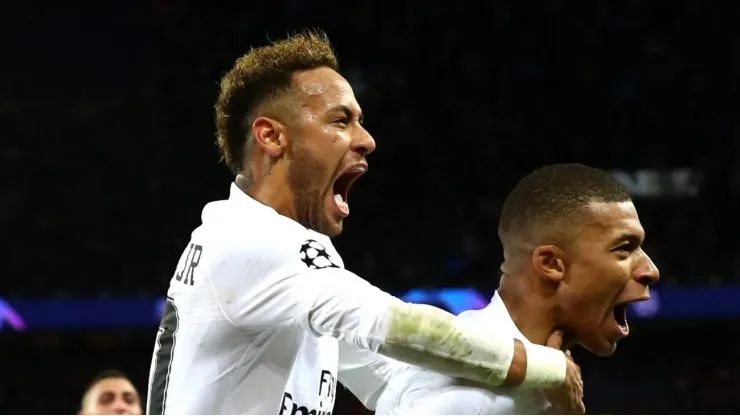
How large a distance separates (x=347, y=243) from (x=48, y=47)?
165 inches

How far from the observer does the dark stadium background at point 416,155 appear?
8.99m

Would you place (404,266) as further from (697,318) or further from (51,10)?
(51,10)

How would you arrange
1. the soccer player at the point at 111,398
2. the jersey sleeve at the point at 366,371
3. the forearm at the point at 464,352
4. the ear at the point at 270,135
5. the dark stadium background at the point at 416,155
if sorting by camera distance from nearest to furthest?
the forearm at the point at 464,352 < the ear at the point at 270,135 < the jersey sleeve at the point at 366,371 < the soccer player at the point at 111,398 < the dark stadium background at the point at 416,155

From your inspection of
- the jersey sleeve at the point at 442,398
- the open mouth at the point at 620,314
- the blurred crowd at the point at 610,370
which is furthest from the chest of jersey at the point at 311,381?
the blurred crowd at the point at 610,370

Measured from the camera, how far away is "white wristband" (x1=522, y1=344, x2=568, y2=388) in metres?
2.11

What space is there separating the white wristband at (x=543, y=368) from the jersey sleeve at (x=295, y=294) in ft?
0.97

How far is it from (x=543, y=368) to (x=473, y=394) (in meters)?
0.16

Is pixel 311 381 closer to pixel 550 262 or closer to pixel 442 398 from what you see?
pixel 442 398

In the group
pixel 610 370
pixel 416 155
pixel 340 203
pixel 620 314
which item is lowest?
pixel 620 314

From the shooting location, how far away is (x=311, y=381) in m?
2.46

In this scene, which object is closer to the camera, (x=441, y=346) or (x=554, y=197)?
(x=441, y=346)

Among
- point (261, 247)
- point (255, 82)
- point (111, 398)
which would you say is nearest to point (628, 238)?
point (261, 247)

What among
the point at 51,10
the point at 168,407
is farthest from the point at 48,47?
the point at 168,407

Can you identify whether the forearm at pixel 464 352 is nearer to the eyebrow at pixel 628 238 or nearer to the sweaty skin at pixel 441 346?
the sweaty skin at pixel 441 346
